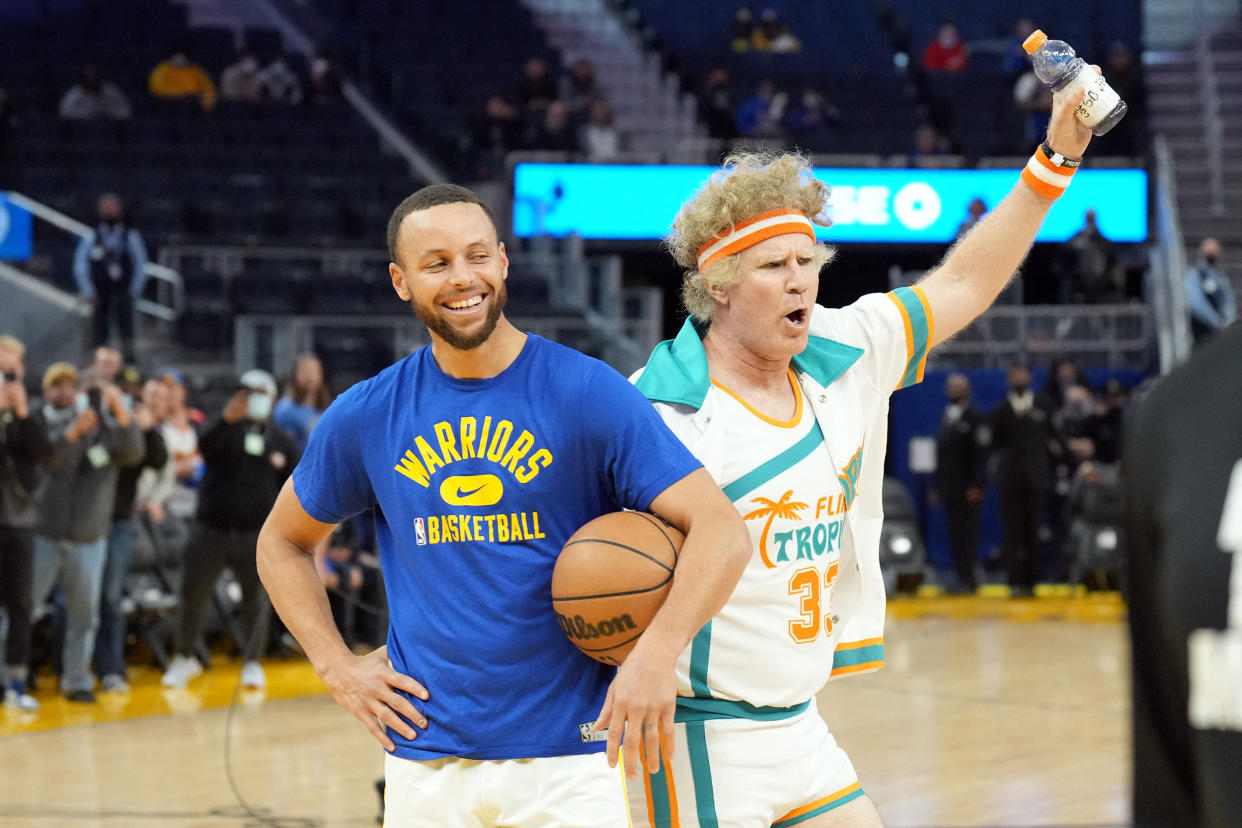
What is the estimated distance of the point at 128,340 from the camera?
13953 mm

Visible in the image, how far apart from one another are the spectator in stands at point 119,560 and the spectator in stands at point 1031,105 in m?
12.6

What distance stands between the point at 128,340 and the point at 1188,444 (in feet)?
44.0

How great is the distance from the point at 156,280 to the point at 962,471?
7.30 metres

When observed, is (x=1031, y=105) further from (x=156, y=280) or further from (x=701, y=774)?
(x=701, y=774)

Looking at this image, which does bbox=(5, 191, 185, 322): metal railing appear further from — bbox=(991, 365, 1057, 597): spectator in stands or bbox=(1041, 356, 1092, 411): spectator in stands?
bbox=(1041, 356, 1092, 411): spectator in stands

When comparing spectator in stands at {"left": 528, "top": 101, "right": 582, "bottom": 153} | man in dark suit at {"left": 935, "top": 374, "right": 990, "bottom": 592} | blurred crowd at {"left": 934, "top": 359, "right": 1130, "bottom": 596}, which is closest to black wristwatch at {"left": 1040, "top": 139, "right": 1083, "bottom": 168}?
blurred crowd at {"left": 934, "top": 359, "right": 1130, "bottom": 596}

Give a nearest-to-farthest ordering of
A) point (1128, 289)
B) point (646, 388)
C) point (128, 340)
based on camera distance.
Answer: point (646, 388)
point (128, 340)
point (1128, 289)

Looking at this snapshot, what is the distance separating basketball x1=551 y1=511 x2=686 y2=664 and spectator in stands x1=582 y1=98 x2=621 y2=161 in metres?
16.0

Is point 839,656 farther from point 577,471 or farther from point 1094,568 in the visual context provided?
point 1094,568

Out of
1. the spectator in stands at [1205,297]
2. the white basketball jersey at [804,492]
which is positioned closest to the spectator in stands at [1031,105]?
the spectator in stands at [1205,297]

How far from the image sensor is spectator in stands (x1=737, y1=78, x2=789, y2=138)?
19.9 meters

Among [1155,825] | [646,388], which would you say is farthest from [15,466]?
[1155,825]

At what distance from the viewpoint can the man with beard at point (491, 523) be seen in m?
2.92

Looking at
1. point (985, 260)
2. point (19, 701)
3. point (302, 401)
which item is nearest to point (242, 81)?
point (302, 401)
